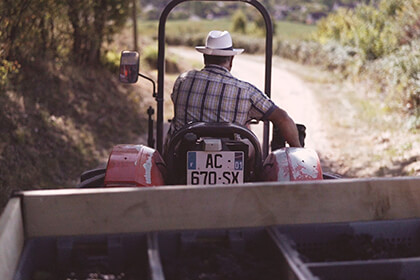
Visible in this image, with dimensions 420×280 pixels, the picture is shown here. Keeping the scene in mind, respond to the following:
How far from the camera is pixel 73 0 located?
10508mm

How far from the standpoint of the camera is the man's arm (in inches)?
180

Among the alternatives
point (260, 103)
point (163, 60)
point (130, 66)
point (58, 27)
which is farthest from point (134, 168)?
point (58, 27)

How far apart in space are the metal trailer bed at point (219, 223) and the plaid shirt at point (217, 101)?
1.62 m

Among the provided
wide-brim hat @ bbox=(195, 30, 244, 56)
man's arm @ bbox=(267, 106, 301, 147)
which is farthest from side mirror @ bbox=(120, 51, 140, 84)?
man's arm @ bbox=(267, 106, 301, 147)

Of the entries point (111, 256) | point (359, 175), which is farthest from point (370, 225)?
point (359, 175)

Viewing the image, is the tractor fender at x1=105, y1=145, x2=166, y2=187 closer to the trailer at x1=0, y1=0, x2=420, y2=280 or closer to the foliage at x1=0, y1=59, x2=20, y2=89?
the trailer at x1=0, y1=0, x2=420, y2=280

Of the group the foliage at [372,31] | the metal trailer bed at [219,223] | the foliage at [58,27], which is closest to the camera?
the metal trailer bed at [219,223]

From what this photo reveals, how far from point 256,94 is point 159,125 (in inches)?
38.5

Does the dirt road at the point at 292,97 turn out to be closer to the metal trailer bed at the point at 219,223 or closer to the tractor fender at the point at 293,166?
the tractor fender at the point at 293,166

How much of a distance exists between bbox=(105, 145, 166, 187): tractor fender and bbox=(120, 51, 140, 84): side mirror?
640 mm

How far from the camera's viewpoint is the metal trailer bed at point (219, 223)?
8.95 ft

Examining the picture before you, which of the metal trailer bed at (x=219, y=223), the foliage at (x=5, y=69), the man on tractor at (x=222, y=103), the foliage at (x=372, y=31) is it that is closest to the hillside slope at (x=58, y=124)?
the foliage at (x=5, y=69)

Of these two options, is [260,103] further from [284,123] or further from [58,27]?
[58,27]

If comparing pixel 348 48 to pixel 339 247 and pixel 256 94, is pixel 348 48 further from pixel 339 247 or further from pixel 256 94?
pixel 339 247
